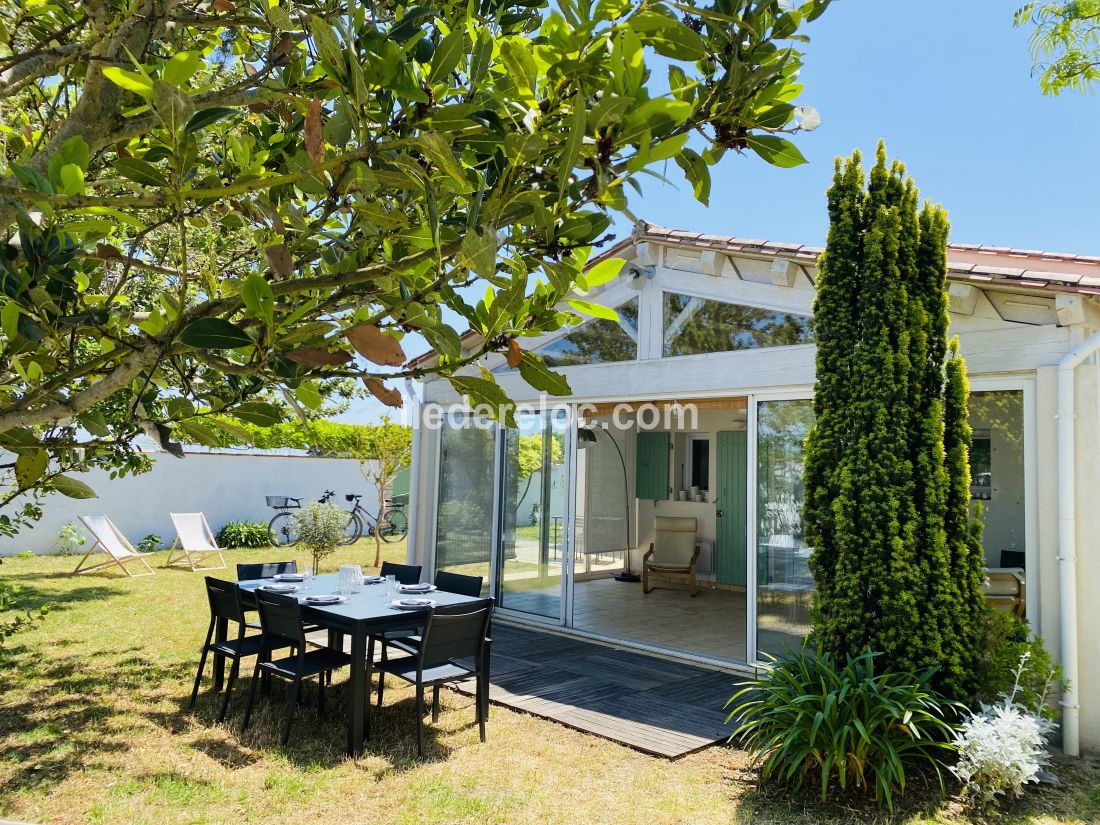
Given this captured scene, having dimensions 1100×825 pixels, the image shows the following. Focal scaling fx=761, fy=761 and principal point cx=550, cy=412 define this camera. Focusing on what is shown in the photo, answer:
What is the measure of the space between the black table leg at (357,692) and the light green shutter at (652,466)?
8.61m

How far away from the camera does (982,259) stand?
6.85m

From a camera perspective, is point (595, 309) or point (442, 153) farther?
point (595, 309)

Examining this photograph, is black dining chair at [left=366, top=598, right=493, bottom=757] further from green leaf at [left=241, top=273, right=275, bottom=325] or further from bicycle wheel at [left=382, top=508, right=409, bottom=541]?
bicycle wheel at [left=382, top=508, right=409, bottom=541]

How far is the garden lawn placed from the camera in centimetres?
401

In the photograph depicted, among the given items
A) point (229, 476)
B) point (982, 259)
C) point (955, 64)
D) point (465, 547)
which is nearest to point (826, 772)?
point (982, 259)

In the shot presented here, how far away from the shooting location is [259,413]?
147cm

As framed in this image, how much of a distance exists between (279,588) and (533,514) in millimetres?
3483

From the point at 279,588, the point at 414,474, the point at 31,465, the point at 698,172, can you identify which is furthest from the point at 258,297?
the point at 414,474

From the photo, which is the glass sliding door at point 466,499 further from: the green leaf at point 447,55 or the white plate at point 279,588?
the green leaf at point 447,55

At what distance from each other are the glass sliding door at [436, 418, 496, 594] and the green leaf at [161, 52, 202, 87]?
330 inches

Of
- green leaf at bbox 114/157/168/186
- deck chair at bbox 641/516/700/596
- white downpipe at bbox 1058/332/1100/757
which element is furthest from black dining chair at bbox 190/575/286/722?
deck chair at bbox 641/516/700/596

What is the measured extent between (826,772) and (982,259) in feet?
16.2

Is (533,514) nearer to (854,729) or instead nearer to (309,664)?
(309,664)

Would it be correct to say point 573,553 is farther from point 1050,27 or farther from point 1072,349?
point 1050,27
